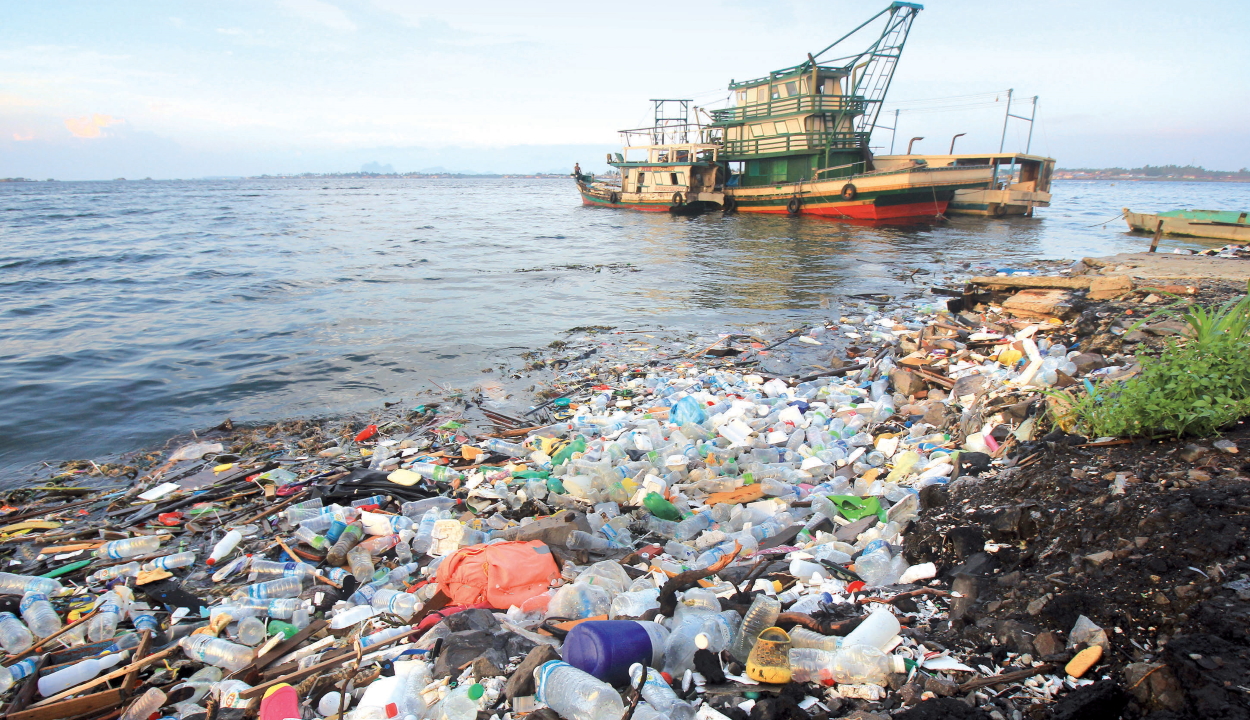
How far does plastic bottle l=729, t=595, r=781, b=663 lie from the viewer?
6.28 ft

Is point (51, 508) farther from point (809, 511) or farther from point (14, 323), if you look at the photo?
point (14, 323)

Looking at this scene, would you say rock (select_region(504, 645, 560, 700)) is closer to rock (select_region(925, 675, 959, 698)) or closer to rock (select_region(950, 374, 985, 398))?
rock (select_region(925, 675, 959, 698))

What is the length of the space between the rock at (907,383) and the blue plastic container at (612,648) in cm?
358

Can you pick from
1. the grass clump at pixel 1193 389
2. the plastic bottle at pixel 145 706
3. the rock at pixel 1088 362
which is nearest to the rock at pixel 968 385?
the rock at pixel 1088 362

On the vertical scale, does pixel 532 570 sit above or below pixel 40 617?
above

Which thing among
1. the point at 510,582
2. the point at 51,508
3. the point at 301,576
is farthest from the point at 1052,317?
the point at 51,508

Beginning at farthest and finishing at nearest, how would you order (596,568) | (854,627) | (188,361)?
1. (188,361)
2. (596,568)
3. (854,627)

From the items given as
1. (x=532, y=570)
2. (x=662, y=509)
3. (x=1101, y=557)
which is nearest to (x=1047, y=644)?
(x=1101, y=557)

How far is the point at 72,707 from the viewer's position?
1.96 metres

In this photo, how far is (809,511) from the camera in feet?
10.2

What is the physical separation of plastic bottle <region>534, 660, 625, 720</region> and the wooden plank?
1.50 m

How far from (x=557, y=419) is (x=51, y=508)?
3.52 metres

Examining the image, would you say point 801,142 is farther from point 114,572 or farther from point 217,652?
point 217,652

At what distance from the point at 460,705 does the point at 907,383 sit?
→ 162 inches
